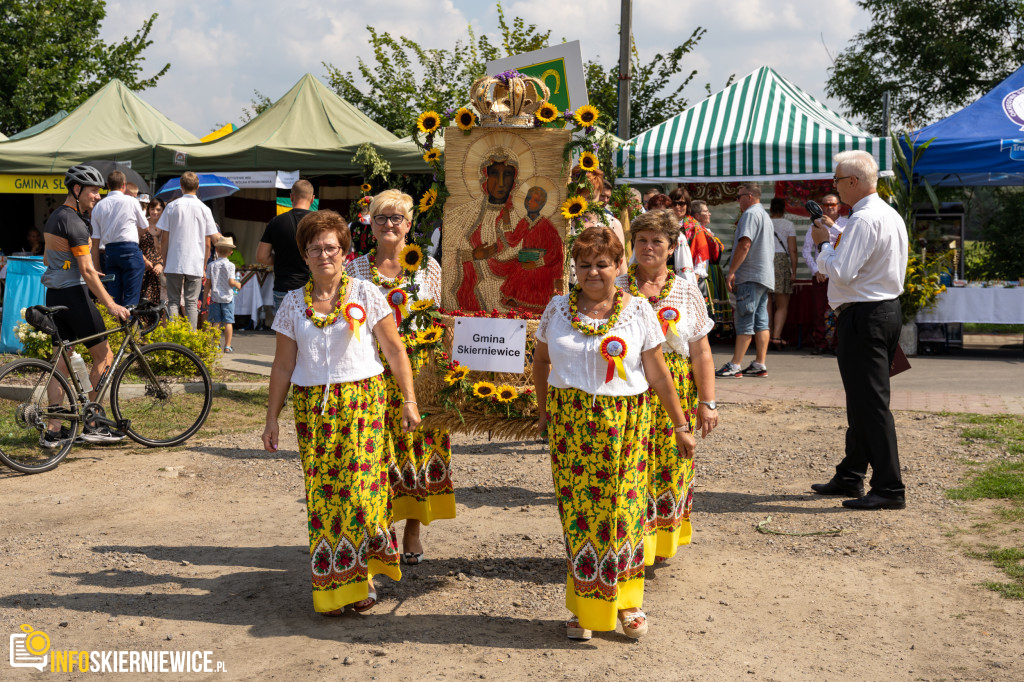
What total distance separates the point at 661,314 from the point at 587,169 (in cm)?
77

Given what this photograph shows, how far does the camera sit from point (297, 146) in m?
16.6

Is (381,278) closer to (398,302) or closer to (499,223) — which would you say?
(398,302)

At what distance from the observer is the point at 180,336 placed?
9.71 m

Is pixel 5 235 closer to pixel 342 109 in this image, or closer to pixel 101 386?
pixel 342 109

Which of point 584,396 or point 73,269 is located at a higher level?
point 73,269

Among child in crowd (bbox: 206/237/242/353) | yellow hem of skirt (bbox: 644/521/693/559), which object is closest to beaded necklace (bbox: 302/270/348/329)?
yellow hem of skirt (bbox: 644/521/693/559)

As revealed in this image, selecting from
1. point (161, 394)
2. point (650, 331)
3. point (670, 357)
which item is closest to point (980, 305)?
point (670, 357)

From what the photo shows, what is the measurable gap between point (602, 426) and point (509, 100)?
5.88ft

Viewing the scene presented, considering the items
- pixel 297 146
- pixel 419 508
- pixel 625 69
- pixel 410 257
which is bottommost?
pixel 419 508

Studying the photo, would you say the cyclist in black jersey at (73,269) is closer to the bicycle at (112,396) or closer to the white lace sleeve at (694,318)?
the bicycle at (112,396)

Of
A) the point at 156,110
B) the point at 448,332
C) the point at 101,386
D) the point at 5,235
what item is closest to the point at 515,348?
the point at 448,332

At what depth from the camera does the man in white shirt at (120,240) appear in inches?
352

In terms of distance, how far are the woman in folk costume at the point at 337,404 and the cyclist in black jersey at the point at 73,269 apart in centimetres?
330

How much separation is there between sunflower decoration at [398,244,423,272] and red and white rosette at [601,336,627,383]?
1291mm
